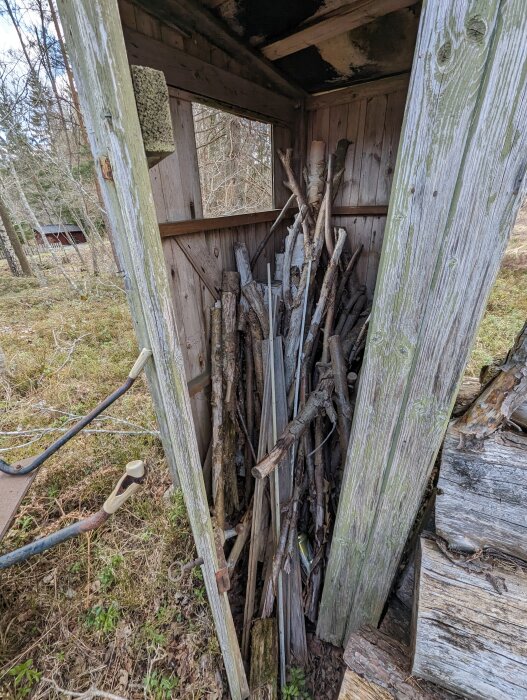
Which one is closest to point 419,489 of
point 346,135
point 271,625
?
point 271,625

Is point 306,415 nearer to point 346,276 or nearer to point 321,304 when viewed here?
point 321,304

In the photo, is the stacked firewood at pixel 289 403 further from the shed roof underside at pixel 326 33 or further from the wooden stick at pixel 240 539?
the shed roof underside at pixel 326 33

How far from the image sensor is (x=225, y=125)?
251 cm

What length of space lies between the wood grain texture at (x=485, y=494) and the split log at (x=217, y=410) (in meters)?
1.37

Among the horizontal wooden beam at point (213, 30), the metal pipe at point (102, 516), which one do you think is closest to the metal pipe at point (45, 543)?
the metal pipe at point (102, 516)

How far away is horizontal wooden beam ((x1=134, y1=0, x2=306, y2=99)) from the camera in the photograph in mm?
1394

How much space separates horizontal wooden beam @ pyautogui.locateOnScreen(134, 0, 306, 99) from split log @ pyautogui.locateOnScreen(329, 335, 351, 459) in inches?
70.8

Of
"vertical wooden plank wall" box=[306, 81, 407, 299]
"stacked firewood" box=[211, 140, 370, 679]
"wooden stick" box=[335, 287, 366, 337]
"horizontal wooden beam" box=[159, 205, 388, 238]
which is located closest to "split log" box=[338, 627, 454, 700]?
"stacked firewood" box=[211, 140, 370, 679]

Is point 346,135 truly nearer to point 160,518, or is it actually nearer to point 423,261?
point 423,261

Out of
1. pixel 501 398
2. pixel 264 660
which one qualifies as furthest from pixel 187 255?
pixel 264 660

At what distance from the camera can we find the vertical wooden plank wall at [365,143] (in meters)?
2.30

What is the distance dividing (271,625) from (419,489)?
145 cm

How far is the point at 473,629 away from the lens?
92cm

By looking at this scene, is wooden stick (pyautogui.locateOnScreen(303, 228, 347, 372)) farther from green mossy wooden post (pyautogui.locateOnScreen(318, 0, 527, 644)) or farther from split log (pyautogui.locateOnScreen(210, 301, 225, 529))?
green mossy wooden post (pyautogui.locateOnScreen(318, 0, 527, 644))
